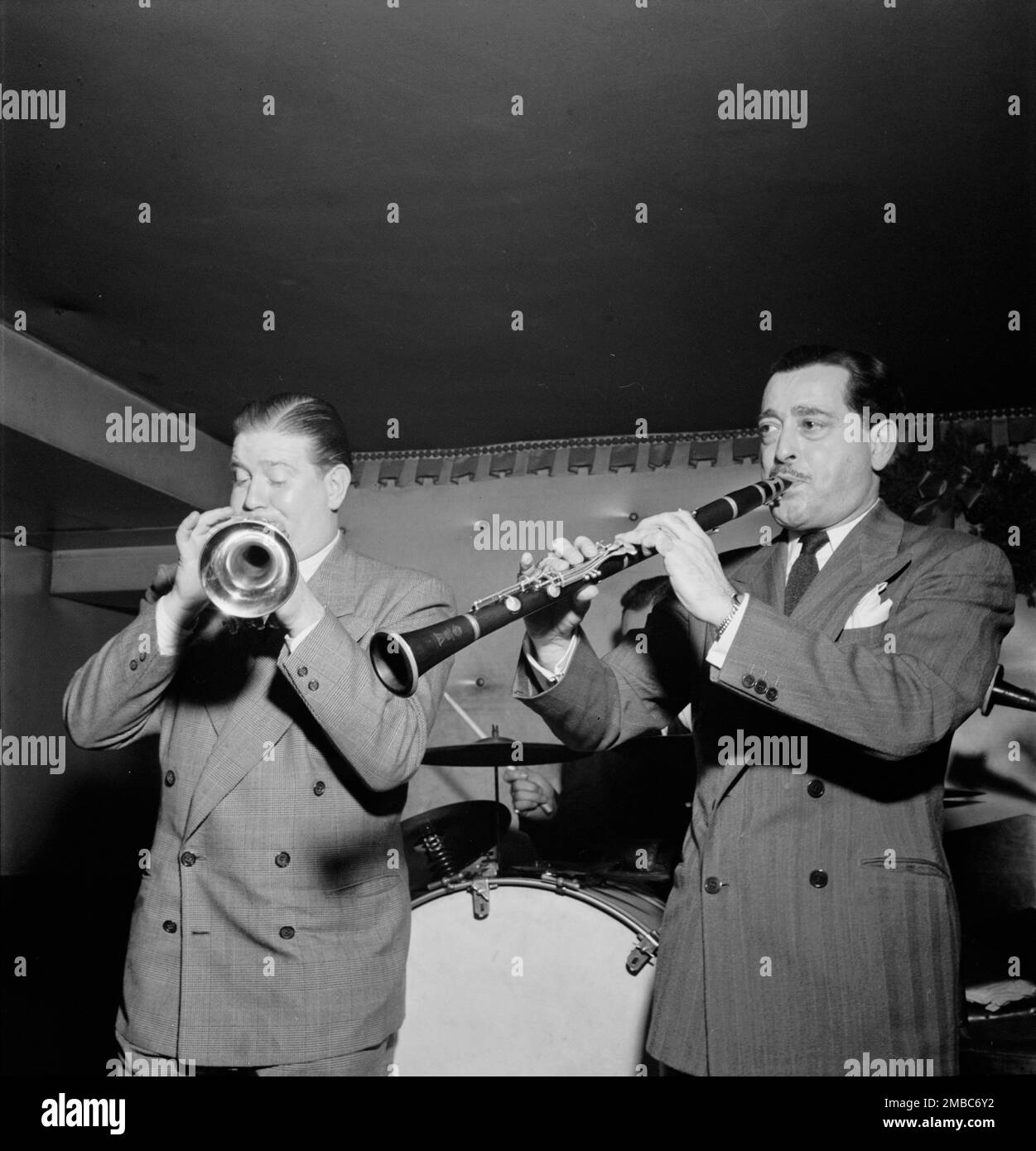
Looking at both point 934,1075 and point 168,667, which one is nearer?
point 934,1075

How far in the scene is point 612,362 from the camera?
5234mm

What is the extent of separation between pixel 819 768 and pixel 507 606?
595 millimetres

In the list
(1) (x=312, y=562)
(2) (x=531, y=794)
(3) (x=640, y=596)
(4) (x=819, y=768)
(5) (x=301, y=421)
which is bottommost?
(2) (x=531, y=794)

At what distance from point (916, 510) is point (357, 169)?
11.5 feet

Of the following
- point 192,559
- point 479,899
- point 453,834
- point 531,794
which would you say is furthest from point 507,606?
point 531,794

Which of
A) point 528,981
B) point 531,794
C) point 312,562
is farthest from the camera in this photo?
point 531,794

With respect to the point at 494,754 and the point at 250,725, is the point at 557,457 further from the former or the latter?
the point at 250,725

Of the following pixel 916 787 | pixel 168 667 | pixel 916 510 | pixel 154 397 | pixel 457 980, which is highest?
pixel 154 397

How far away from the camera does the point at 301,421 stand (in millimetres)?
2174

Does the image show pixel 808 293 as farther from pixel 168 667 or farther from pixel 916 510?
pixel 168 667

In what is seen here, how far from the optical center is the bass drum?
107 inches

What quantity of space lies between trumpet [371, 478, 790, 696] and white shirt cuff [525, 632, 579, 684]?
0.09 metres

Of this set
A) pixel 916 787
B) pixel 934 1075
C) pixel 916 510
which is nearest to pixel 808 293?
pixel 916 510

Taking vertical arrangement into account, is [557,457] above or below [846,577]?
above
